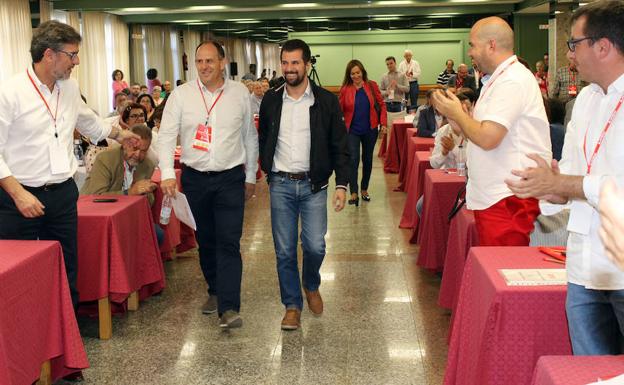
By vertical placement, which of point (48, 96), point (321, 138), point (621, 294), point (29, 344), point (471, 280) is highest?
point (48, 96)

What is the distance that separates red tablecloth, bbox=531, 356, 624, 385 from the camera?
170 centimetres

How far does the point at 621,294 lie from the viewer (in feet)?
6.31

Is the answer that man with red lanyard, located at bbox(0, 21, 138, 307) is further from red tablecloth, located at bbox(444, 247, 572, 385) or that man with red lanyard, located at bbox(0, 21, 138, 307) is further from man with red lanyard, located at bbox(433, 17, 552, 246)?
red tablecloth, located at bbox(444, 247, 572, 385)

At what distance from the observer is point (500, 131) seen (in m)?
3.00

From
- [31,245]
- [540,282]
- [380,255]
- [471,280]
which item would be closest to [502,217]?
[471,280]

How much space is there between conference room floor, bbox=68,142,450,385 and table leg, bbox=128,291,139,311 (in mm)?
70

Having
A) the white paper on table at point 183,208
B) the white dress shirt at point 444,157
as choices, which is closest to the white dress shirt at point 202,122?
the white paper on table at point 183,208

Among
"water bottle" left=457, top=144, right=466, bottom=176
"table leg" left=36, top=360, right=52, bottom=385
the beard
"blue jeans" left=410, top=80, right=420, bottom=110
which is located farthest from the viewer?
"blue jeans" left=410, top=80, right=420, bottom=110

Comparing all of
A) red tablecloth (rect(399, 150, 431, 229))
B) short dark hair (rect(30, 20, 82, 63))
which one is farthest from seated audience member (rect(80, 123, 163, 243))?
red tablecloth (rect(399, 150, 431, 229))

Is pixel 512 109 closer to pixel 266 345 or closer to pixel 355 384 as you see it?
pixel 355 384

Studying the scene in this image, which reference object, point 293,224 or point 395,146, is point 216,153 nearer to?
point 293,224

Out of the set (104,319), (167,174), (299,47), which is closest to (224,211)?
(167,174)

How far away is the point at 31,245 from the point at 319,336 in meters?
1.55

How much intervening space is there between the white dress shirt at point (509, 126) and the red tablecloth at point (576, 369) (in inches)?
51.9
